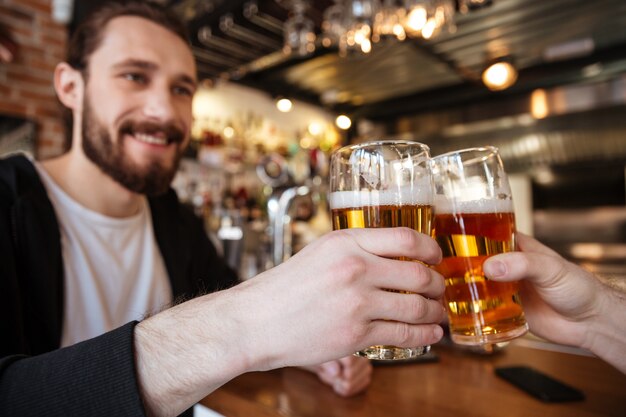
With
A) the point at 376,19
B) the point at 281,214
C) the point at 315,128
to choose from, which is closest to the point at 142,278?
the point at 281,214

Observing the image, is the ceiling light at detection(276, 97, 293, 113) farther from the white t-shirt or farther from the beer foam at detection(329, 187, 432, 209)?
the beer foam at detection(329, 187, 432, 209)

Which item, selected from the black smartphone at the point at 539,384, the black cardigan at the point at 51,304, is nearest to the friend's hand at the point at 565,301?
the black smartphone at the point at 539,384

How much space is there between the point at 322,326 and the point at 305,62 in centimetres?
382

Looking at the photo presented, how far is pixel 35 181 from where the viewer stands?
120cm

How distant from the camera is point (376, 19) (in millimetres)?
2346

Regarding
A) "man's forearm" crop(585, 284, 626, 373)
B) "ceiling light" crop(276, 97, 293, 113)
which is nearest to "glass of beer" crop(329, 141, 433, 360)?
"man's forearm" crop(585, 284, 626, 373)

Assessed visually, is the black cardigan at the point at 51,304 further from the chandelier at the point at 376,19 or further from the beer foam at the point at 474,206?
the chandelier at the point at 376,19

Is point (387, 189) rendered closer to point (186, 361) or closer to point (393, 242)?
point (393, 242)

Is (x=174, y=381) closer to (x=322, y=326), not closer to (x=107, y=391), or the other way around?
(x=107, y=391)

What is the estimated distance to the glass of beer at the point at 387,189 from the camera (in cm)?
64

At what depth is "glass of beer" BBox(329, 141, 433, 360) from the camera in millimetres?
641

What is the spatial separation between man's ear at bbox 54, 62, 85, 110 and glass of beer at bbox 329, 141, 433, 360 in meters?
1.19

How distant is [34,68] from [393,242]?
374 cm

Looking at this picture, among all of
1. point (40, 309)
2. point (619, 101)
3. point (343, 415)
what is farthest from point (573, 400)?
point (619, 101)
